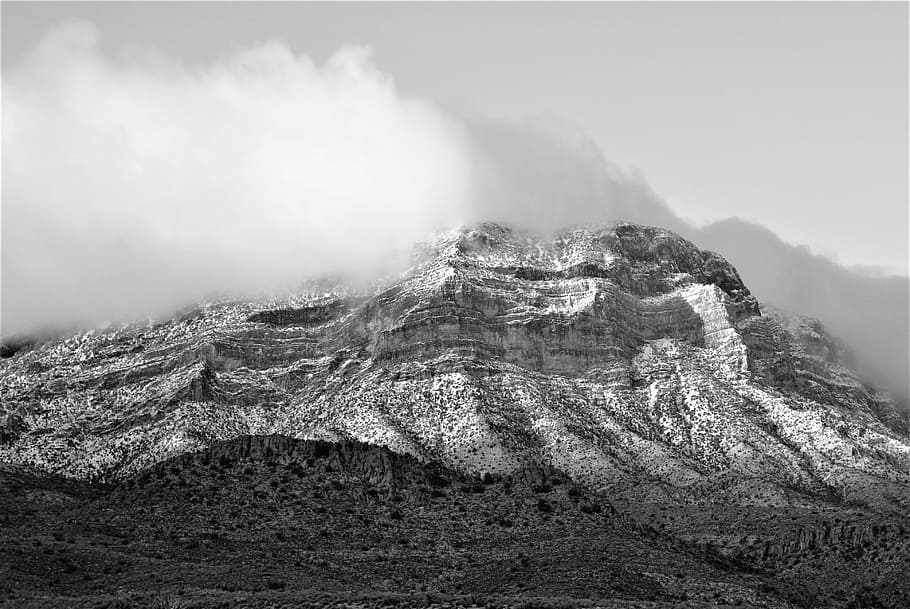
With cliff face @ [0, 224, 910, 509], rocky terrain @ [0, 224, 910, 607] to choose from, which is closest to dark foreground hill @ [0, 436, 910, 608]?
rocky terrain @ [0, 224, 910, 607]

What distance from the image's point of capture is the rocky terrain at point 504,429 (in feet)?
385

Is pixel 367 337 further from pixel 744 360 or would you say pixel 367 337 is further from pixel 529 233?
pixel 744 360

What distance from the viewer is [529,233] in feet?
646

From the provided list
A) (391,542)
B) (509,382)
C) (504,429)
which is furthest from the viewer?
(509,382)

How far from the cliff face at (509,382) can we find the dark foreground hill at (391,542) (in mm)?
8261

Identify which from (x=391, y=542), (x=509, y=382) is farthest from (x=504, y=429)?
(x=391, y=542)

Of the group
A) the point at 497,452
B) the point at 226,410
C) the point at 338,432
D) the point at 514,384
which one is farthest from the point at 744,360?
the point at 226,410

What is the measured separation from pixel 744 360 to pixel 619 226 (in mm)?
34236

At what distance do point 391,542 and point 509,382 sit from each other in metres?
44.2

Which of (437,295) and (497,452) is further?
(437,295)

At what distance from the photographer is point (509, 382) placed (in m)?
163

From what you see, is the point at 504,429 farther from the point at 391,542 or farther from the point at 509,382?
the point at 391,542

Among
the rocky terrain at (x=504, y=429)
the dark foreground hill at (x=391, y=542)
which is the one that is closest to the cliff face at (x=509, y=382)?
the rocky terrain at (x=504, y=429)

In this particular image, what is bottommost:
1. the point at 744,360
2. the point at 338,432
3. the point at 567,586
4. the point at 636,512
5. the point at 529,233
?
the point at 567,586
